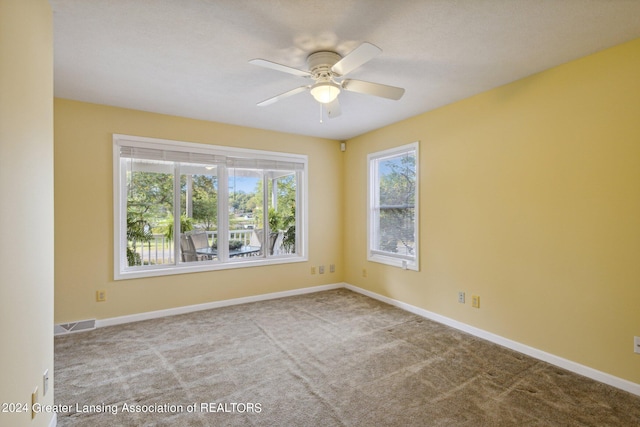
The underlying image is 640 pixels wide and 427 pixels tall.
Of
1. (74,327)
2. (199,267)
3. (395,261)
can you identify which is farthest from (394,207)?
(74,327)

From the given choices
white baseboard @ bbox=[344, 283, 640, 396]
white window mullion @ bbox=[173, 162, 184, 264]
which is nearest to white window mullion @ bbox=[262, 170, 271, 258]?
white window mullion @ bbox=[173, 162, 184, 264]

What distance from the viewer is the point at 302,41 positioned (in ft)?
7.25

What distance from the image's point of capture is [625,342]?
226 cm

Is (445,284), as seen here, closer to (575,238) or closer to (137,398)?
(575,238)

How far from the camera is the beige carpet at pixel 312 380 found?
1.99 m

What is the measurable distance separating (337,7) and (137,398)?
9.73 ft

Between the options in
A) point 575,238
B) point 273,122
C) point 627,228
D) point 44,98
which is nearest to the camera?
point 44,98

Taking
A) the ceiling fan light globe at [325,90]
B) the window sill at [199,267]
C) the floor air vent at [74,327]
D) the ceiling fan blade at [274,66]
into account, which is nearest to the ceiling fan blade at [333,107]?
the ceiling fan light globe at [325,90]

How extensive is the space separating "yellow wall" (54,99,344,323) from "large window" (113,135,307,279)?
12cm

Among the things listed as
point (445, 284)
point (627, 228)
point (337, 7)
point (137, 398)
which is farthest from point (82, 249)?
point (627, 228)

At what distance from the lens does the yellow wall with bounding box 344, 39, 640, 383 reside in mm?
2275

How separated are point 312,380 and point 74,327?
2828mm

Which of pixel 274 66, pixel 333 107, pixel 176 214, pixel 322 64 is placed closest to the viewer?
pixel 274 66

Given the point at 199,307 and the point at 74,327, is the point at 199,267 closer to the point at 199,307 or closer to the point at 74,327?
the point at 199,307
